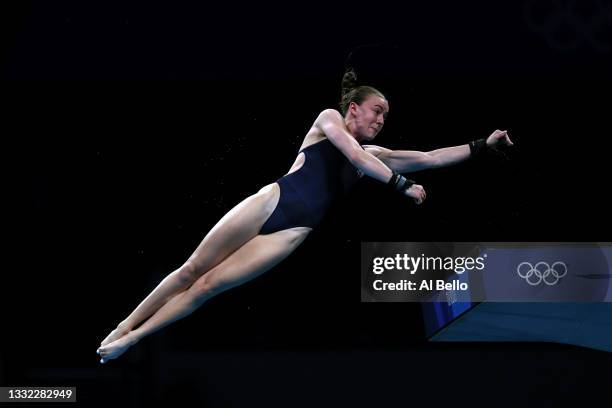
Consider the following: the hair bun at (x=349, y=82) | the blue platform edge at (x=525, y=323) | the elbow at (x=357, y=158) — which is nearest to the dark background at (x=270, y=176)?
the blue platform edge at (x=525, y=323)

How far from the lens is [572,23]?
6.56 m

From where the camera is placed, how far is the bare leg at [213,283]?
5.04 metres

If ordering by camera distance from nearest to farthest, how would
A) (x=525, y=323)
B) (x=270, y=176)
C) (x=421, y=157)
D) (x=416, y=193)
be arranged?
(x=416, y=193) → (x=421, y=157) → (x=525, y=323) → (x=270, y=176)

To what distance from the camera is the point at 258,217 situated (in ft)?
16.8

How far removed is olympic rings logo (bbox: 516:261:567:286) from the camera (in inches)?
253

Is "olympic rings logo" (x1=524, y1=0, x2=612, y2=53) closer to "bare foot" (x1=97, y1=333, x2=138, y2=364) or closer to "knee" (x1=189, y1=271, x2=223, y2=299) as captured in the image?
"knee" (x1=189, y1=271, x2=223, y2=299)

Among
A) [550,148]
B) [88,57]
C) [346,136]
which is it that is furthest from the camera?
[550,148]

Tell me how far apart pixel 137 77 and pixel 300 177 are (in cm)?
211

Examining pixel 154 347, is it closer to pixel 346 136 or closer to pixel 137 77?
pixel 137 77

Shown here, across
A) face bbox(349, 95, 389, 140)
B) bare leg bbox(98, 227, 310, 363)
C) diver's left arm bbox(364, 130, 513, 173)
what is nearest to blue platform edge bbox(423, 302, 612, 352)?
diver's left arm bbox(364, 130, 513, 173)

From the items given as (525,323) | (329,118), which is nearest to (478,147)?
(329,118)

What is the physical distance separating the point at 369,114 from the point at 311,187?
0.63 meters

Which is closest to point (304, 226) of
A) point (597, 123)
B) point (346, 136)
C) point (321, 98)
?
point (346, 136)

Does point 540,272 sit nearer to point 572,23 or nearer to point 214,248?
point 572,23
